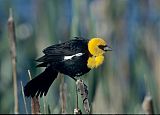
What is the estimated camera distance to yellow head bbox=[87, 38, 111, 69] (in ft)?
5.77

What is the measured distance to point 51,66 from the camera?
1806 mm

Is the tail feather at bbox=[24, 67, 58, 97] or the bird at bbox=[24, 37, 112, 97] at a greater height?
the bird at bbox=[24, 37, 112, 97]

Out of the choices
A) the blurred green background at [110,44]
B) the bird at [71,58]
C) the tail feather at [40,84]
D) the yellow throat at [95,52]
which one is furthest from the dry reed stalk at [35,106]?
the blurred green background at [110,44]

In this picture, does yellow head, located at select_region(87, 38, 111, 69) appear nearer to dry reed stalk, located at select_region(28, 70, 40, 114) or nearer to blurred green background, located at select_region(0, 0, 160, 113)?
dry reed stalk, located at select_region(28, 70, 40, 114)

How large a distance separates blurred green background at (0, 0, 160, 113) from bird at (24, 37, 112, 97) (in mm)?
552

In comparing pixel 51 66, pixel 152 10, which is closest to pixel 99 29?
pixel 152 10

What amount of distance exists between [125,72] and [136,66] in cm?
31

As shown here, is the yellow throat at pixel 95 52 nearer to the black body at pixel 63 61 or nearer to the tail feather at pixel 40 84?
the black body at pixel 63 61

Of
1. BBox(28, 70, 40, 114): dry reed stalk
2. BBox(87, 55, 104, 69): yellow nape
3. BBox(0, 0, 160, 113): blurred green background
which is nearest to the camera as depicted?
BBox(28, 70, 40, 114): dry reed stalk

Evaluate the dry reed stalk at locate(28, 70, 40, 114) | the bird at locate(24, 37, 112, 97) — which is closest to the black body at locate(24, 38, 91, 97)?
the bird at locate(24, 37, 112, 97)

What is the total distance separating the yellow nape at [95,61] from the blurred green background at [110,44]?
593 mm

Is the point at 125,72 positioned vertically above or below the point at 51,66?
below

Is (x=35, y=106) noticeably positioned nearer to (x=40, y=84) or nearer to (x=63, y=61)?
(x=40, y=84)

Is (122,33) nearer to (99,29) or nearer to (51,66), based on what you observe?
(99,29)
